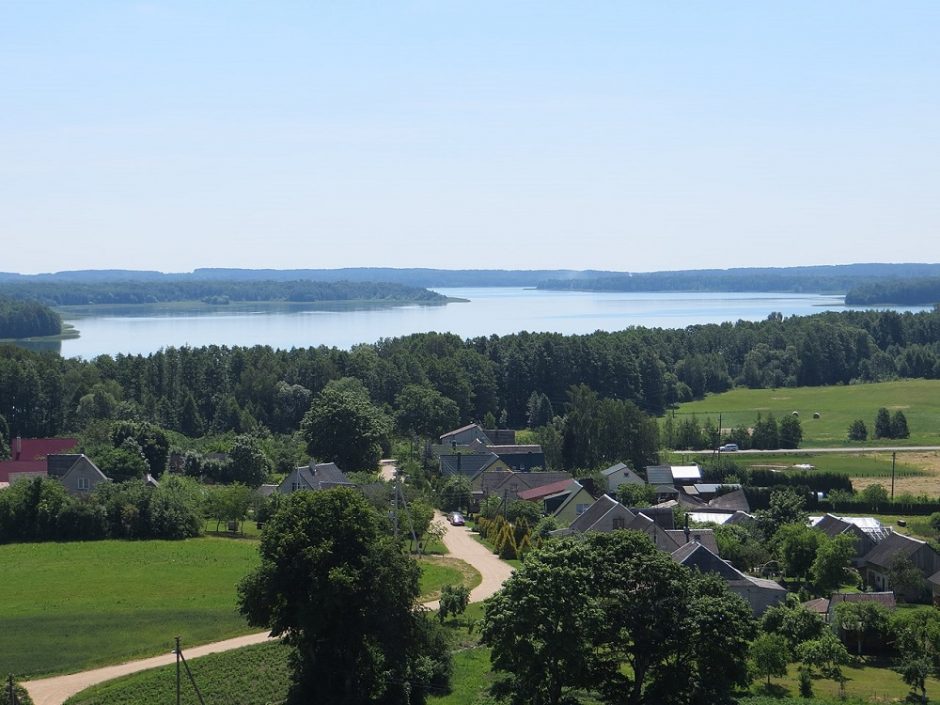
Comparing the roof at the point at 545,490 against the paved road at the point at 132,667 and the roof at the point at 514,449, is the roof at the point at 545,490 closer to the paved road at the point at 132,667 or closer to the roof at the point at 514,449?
the roof at the point at 514,449

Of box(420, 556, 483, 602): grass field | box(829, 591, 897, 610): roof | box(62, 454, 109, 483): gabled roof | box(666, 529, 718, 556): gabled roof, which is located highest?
box(62, 454, 109, 483): gabled roof

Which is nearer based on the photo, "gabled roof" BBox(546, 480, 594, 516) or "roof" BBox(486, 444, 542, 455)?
"gabled roof" BBox(546, 480, 594, 516)

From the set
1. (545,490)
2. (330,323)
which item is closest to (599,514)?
(545,490)

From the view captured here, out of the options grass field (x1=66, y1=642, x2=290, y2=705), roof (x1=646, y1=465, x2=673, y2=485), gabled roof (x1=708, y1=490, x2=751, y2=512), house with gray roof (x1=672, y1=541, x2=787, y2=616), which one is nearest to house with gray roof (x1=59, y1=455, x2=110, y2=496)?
grass field (x1=66, y1=642, x2=290, y2=705)

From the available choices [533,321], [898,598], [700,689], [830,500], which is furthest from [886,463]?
[533,321]

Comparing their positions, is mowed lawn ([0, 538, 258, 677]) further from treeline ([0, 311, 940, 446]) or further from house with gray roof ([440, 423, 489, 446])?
treeline ([0, 311, 940, 446])

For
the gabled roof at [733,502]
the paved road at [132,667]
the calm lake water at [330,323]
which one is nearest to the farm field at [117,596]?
the paved road at [132,667]

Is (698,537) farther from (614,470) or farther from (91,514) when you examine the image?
(91,514)

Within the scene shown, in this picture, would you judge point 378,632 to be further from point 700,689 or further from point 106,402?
point 106,402
